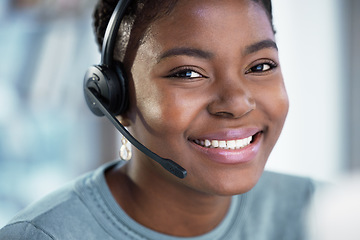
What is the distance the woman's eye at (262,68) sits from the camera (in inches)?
42.5

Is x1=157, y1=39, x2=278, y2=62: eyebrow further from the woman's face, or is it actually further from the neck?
the neck

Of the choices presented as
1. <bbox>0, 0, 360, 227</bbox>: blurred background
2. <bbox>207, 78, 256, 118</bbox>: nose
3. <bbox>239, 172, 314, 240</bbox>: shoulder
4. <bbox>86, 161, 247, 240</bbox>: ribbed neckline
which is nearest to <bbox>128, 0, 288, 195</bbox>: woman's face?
<bbox>207, 78, 256, 118</bbox>: nose

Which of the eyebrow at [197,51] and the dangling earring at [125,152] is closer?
the eyebrow at [197,51]

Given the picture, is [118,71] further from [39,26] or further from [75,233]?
[39,26]

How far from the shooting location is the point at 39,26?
2.35 m

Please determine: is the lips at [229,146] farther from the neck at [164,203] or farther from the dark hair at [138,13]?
the dark hair at [138,13]

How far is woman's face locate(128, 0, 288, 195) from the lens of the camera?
1002 millimetres

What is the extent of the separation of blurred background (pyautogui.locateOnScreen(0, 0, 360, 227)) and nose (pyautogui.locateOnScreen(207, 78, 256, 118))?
4.98 feet

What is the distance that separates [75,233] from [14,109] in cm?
146

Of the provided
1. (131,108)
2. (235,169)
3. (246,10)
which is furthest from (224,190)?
(246,10)

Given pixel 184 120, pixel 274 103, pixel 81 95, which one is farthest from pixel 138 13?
pixel 81 95

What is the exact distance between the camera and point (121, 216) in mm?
1157

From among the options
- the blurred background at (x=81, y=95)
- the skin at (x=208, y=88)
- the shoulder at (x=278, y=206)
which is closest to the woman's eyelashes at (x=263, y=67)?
the skin at (x=208, y=88)

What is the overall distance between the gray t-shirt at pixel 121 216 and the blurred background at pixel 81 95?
4.01ft
